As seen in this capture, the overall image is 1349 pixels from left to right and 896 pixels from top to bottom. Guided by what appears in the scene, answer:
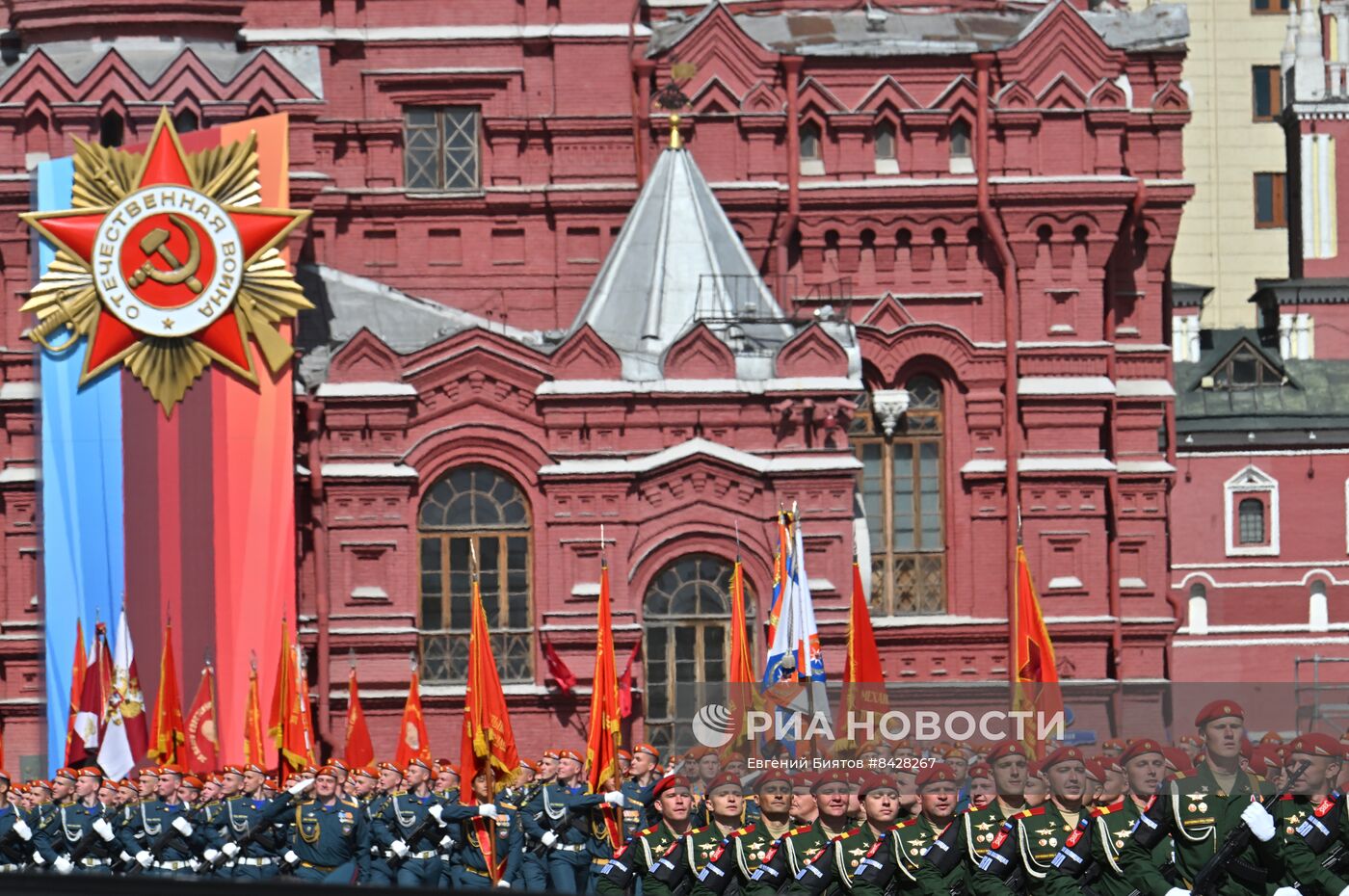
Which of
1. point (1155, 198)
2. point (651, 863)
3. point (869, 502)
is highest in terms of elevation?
point (1155, 198)

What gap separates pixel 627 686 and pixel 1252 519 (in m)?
Result: 16.1

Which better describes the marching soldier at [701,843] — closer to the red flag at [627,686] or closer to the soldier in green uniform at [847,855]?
the soldier in green uniform at [847,855]

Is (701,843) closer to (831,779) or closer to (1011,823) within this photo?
(831,779)

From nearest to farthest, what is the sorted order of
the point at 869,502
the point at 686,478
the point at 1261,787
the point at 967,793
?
the point at 1261,787 < the point at 967,793 < the point at 686,478 < the point at 869,502

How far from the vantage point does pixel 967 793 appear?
1898cm

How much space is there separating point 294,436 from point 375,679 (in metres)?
2.64

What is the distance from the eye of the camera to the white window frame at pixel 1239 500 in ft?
150

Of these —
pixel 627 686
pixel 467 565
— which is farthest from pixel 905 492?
pixel 467 565

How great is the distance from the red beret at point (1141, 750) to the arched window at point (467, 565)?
1562 cm

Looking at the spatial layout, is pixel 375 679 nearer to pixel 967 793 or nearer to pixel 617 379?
pixel 617 379

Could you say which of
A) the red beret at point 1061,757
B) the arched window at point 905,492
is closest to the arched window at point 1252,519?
the arched window at point 905,492

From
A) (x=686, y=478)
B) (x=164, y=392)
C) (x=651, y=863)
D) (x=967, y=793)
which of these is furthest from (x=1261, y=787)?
(x=164, y=392)

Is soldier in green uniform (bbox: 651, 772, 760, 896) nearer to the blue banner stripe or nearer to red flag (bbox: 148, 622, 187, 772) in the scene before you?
red flag (bbox: 148, 622, 187, 772)

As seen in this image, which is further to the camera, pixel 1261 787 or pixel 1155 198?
pixel 1155 198
